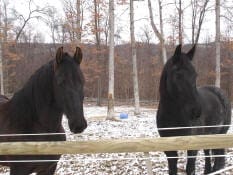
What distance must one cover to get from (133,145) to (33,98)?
4.44ft

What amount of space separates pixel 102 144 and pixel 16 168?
3.94 feet

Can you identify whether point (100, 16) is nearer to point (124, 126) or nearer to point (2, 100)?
point (124, 126)

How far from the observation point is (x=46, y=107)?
11.0 feet

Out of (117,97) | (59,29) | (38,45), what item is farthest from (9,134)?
(38,45)

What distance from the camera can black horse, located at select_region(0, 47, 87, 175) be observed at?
304 centimetres

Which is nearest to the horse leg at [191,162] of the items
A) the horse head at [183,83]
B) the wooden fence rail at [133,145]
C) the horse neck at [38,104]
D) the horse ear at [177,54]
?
the horse head at [183,83]

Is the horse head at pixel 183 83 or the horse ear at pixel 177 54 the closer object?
the horse head at pixel 183 83

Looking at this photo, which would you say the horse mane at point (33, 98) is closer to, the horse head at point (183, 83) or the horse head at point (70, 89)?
the horse head at point (70, 89)

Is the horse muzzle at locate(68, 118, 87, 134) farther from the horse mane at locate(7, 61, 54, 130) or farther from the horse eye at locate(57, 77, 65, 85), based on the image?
the horse mane at locate(7, 61, 54, 130)

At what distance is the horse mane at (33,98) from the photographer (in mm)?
3314

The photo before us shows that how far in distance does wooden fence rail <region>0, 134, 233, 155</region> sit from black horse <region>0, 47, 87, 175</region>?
220 millimetres

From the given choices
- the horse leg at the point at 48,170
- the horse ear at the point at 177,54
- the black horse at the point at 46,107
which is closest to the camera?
the black horse at the point at 46,107

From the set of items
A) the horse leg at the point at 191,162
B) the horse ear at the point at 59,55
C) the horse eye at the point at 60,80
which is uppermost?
the horse ear at the point at 59,55

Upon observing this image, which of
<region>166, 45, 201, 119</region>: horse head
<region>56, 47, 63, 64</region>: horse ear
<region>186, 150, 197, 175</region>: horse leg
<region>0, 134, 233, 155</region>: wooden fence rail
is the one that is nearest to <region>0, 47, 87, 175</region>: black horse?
<region>56, 47, 63, 64</region>: horse ear
